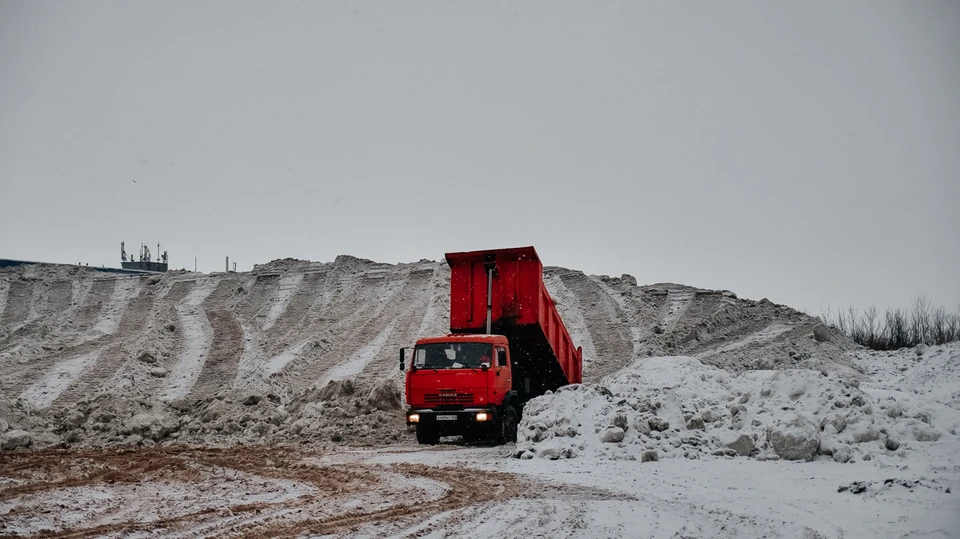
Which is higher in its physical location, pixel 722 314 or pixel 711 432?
pixel 722 314

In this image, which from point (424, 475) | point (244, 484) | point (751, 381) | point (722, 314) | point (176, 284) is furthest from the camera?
point (176, 284)

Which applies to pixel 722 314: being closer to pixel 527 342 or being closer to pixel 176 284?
pixel 527 342

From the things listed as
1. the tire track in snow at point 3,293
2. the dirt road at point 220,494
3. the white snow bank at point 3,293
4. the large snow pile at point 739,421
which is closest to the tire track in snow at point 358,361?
the large snow pile at point 739,421

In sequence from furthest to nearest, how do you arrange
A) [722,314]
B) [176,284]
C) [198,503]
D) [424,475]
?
[176,284]
[722,314]
[424,475]
[198,503]

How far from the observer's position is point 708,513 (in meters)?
8.92

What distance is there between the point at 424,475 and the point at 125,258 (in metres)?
52.3

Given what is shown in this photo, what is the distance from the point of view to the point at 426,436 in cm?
1753

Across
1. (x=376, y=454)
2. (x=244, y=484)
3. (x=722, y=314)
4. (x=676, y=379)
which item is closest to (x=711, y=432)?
(x=676, y=379)

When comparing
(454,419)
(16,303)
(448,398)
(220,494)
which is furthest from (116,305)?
(220,494)

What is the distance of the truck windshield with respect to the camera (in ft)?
56.1

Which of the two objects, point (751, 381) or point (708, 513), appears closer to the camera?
point (708, 513)

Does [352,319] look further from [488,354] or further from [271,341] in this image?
[488,354]

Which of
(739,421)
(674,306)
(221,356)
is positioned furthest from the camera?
(674,306)

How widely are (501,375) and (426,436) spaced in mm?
2084
